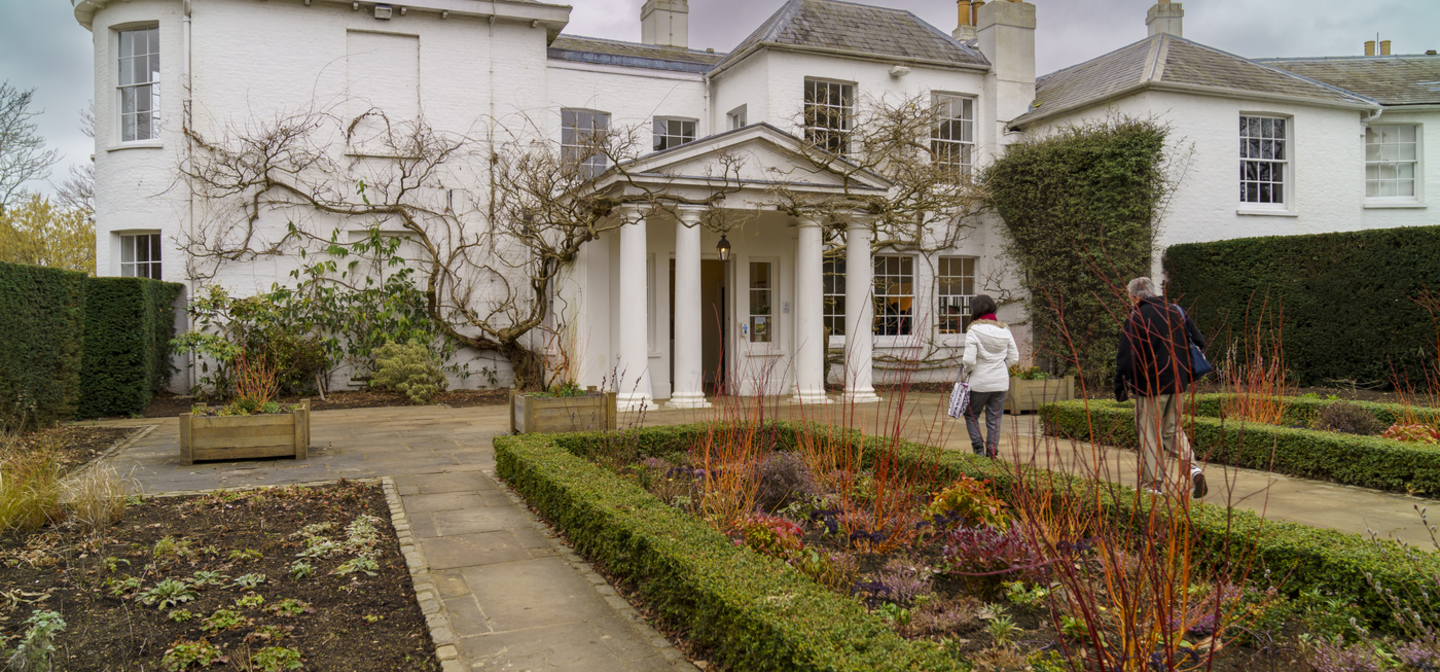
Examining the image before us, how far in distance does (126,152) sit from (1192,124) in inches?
730

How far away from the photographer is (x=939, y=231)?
17.5 meters

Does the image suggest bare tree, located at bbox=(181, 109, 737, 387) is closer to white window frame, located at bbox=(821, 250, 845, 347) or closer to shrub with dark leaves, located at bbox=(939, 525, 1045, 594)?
white window frame, located at bbox=(821, 250, 845, 347)

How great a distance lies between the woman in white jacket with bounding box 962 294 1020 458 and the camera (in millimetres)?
7523

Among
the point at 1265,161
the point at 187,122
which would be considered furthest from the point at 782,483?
the point at 1265,161

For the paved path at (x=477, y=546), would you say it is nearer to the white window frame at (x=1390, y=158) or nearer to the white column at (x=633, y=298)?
the white column at (x=633, y=298)

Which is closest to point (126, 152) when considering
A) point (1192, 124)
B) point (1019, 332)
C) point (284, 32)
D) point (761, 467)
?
point (284, 32)

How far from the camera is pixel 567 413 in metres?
9.07

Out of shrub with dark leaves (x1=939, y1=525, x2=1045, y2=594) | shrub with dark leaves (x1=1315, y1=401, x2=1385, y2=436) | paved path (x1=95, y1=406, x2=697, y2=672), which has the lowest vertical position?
paved path (x1=95, y1=406, x2=697, y2=672)

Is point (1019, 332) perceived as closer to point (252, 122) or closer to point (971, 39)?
point (971, 39)

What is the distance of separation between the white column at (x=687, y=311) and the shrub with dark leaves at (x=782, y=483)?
5861 mm

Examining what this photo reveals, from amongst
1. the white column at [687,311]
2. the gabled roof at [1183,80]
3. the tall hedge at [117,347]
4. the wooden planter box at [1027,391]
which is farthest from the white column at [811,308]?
the tall hedge at [117,347]

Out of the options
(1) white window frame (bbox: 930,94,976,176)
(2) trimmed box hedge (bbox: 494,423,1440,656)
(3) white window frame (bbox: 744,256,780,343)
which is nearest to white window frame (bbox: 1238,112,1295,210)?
(1) white window frame (bbox: 930,94,976,176)

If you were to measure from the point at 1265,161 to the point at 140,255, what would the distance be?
20267mm

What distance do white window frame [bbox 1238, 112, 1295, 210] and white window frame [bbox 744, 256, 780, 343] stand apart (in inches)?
359
